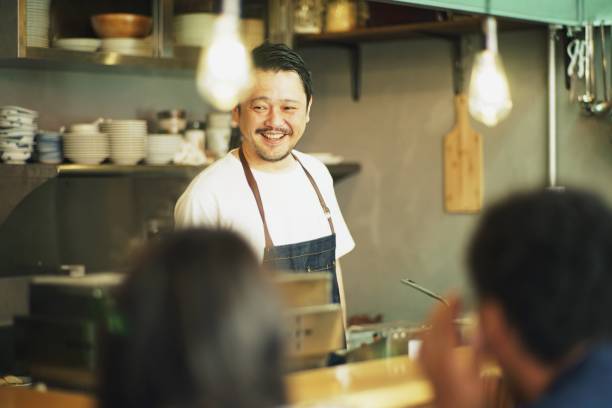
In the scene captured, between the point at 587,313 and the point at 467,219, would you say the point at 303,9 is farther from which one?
the point at 587,313

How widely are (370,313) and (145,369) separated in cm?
464

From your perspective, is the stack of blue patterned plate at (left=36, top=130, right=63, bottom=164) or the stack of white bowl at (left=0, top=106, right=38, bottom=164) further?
the stack of blue patterned plate at (left=36, top=130, right=63, bottom=164)

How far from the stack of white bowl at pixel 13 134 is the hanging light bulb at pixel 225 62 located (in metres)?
2.42

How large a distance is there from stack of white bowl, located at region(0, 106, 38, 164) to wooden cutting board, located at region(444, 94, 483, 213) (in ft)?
7.14

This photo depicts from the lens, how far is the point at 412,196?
19.0 feet

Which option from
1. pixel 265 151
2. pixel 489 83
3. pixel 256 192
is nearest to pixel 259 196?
pixel 256 192

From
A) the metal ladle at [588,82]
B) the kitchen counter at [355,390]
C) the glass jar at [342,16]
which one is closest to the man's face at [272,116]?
the kitchen counter at [355,390]

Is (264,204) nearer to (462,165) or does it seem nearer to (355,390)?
(355,390)

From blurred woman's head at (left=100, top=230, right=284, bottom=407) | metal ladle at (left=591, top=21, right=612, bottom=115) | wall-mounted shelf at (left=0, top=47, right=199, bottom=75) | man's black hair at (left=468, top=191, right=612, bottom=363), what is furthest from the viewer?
metal ladle at (left=591, top=21, right=612, bottom=115)

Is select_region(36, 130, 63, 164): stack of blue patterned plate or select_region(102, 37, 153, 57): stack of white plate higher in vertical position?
select_region(102, 37, 153, 57): stack of white plate

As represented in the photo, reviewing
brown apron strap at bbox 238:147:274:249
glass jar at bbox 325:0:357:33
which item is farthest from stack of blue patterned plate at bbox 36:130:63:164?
glass jar at bbox 325:0:357:33

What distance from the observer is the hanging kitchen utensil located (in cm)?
551

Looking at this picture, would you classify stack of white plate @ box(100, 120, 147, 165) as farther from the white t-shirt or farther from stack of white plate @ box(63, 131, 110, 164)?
the white t-shirt

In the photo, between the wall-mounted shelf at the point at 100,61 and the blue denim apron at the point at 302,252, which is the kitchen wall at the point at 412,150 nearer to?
the wall-mounted shelf at the point at 100,61
